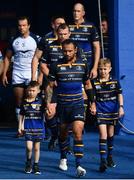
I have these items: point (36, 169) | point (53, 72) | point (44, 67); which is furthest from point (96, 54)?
point (36, 169)

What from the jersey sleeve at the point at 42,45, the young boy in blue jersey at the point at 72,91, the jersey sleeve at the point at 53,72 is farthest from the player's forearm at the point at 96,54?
the jersey sleeve at the point at 53,72

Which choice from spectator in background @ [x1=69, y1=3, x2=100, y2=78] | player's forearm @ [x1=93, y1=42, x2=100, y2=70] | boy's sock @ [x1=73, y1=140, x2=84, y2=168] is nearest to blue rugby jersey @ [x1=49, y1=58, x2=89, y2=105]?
boy's sock @ [x1=73, y1=140, x2=84, y2=168]

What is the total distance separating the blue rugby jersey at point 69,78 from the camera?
9031mm

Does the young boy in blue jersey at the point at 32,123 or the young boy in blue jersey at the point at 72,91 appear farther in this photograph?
the young boy in blue jersey at the point at 32,123

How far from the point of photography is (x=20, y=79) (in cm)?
1168

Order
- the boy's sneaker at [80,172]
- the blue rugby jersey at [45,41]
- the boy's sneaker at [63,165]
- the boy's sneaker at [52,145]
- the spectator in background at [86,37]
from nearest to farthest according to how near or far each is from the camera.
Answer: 1. the boy's sneaker at [80,172]
2. the boy's sneaker at [63,165]
3. the blue rugby jersey at [45,41]
4. the boy's sneaker at [52,145]
5. the spectator in background at [86,37]

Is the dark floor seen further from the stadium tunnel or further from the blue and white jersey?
the blue and white jersey

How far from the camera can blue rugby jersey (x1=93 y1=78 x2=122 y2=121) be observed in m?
9.38

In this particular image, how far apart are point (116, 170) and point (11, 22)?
242 inches

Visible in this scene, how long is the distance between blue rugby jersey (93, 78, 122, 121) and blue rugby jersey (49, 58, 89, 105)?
0.36m

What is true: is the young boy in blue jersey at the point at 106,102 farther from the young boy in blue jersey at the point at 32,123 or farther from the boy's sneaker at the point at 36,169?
the boy's sneaker at the point at 36,169

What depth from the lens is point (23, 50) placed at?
1148 cm

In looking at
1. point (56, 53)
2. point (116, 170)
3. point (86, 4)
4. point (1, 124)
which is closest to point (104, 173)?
point (116, 170)

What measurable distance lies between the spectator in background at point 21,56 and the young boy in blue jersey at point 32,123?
227cm
